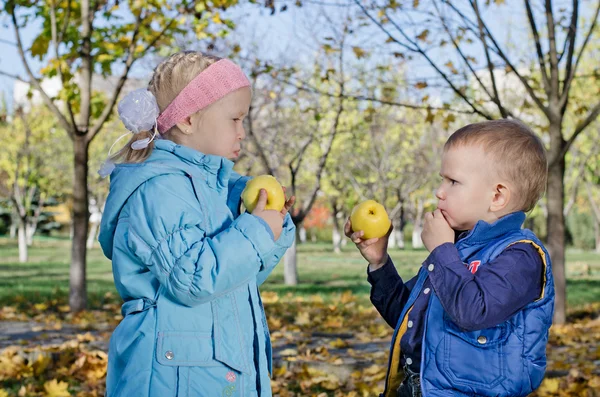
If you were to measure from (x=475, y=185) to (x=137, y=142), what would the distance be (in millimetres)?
1043

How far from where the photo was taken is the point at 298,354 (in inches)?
221

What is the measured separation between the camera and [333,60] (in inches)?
541

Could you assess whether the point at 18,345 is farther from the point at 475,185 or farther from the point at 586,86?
the point at 586,86

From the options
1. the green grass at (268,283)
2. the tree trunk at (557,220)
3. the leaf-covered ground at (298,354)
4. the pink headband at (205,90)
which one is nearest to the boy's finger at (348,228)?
the pink headband at (205,90)

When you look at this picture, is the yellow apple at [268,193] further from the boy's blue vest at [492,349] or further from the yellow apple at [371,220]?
the boy's blue vest at [492,349]

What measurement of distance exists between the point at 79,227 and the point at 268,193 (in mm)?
6525

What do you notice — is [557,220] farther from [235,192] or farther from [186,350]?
[186,350]

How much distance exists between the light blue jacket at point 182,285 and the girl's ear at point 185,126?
0.43ft

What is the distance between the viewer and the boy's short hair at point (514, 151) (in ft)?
6.80

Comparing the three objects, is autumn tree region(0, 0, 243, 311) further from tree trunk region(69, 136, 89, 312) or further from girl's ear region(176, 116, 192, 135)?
girl's ear region(176, 116, 192, 135)

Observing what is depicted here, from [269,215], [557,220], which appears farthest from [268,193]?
[557,220]

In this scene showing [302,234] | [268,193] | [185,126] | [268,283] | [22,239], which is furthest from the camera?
[302,234]

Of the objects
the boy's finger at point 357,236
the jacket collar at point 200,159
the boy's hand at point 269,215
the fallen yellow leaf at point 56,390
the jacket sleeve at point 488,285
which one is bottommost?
the fallen yellow leaf at point 56,390

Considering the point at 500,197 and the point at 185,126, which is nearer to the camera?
the point at 500,197
